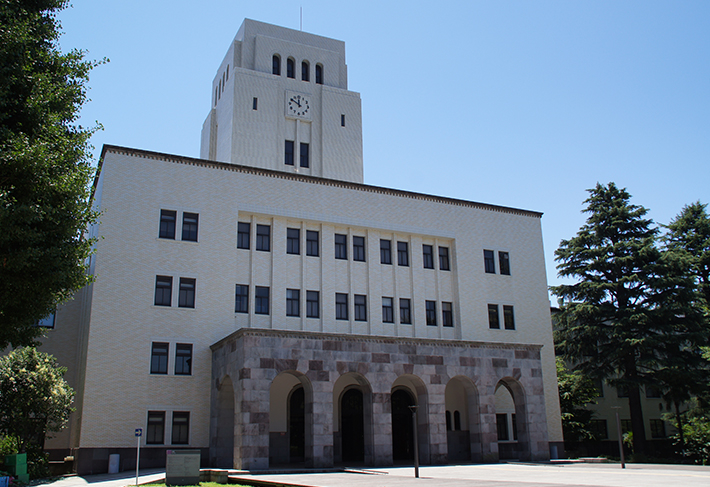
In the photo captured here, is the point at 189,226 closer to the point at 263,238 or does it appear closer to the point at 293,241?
the point at 263,238

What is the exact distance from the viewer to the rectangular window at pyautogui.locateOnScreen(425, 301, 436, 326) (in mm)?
32172

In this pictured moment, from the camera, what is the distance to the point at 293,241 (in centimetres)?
3038

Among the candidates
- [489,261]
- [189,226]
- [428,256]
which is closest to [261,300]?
[189,226]

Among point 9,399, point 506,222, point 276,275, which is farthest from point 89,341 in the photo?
point 506,222

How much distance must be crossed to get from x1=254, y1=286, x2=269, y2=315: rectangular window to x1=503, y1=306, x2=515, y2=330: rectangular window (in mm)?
13240

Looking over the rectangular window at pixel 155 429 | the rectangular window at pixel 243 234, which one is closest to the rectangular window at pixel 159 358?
the rectangular window at pixel 155 429

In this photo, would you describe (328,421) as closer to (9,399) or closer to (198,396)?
(198,396)

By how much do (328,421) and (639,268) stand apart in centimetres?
2078

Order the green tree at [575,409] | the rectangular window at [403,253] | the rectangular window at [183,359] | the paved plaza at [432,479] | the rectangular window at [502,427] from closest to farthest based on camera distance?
the paved plaza at [432,479] → the rectangular window at [183,359] → the rectangular window at [502,427] → the rectangular window at [403,253] → the green tree at [575,409]

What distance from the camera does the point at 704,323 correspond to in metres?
33.6

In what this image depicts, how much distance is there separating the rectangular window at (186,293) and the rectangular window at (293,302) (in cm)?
438

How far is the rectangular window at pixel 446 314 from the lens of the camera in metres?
32.6

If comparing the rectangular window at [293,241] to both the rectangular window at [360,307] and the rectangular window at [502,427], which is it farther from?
the rectangular window at [502,427]

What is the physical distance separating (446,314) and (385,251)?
4650 millimetres
